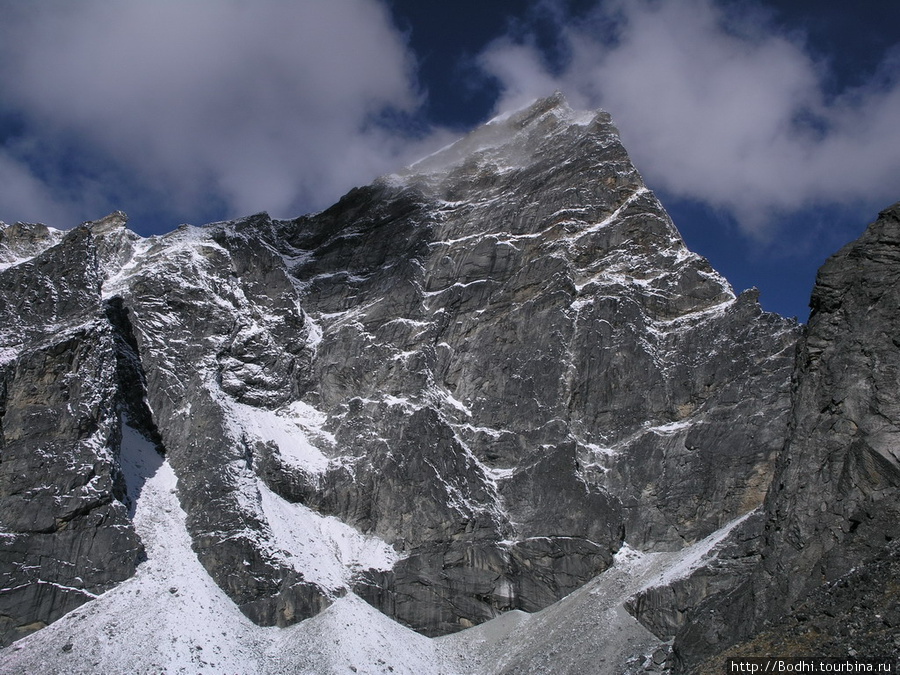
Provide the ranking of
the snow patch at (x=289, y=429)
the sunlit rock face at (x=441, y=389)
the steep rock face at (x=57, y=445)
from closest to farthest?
the steep rock face at (x=57, y=445) < the sunlit rock face at (x=441, y=389) < the snow patch at (x=289, y=429)

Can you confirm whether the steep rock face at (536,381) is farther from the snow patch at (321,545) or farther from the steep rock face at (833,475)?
the steep rock face at (833,475)

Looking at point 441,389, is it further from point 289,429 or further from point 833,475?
point 833,475

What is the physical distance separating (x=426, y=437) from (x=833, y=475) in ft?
134

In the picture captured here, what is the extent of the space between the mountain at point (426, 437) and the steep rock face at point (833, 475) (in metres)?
0.23

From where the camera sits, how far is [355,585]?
69.5 meters

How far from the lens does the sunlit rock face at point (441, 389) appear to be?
68312 mm

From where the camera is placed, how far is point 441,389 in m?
82.1

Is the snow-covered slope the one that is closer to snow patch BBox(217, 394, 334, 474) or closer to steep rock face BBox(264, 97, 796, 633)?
steep rock face BBox(264, 97, 796, 633)

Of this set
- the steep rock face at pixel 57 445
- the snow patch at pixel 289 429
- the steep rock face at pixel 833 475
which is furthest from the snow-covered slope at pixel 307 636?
the snow patch at pixel 289 429

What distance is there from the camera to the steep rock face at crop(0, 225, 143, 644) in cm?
6378

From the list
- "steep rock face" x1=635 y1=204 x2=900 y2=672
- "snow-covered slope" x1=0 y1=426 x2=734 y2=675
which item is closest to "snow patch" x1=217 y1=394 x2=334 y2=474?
"snow-covered slope" x1=0 y1=426 x2=734 y2=675

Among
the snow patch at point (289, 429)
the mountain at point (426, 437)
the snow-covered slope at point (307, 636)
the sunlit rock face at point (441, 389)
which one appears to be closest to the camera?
the snow-covered slope at point (307, 636)

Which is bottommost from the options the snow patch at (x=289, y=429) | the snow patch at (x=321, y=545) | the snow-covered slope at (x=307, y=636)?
the snow-covered slope at (x=307, y=636)

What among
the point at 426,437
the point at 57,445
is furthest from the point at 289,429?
the point at 57,445
